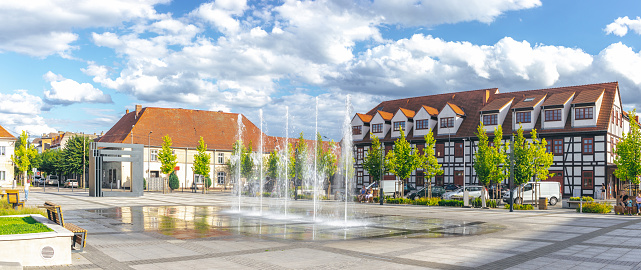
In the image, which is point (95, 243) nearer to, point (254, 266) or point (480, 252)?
point (254, 266)

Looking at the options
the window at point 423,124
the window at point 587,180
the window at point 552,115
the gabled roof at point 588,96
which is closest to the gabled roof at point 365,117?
the window at point 423,124

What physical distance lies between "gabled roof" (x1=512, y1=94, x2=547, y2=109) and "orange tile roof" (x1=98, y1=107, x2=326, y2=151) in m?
27.8

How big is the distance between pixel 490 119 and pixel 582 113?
8561mm

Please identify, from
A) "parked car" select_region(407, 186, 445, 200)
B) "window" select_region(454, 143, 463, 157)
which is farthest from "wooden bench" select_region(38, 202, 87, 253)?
"window" select_region(454, 143, 463, 157)

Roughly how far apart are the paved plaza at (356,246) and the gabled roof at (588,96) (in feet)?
84.1

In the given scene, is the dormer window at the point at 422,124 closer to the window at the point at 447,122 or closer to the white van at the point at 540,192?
the window at the point at 447,122

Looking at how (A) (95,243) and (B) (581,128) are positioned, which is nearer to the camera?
(A) (95,243)

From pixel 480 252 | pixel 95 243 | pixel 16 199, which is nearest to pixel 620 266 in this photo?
pixel 480 252

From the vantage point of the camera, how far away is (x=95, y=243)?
13.1 metres

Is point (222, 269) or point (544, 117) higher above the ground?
point (544, 117)

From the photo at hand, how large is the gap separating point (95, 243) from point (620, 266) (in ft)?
41.2

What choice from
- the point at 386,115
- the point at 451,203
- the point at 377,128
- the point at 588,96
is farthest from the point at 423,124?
the point at 451,203

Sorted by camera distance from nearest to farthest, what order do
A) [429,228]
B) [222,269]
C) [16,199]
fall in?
[222,269], [429,228], [16,199]

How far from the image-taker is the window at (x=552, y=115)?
44438 millimetres
